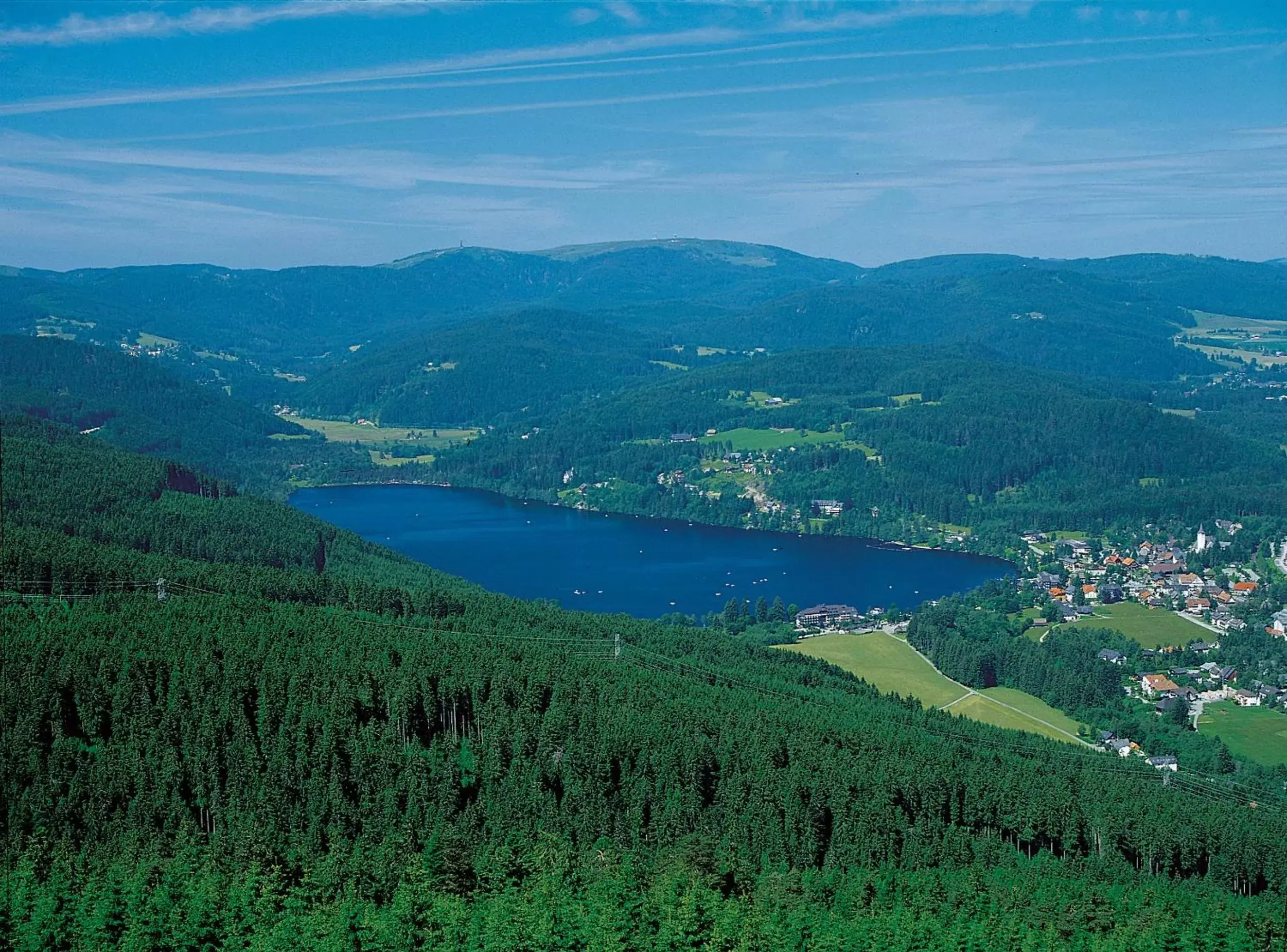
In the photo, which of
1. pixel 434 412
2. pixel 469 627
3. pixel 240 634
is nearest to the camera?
pixel 240 634

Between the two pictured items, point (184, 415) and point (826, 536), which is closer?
point (826, 536)

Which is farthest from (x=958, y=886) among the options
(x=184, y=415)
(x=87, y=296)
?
(x=87, y=296)

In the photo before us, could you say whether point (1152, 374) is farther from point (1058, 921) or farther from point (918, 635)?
point (1058, 921)

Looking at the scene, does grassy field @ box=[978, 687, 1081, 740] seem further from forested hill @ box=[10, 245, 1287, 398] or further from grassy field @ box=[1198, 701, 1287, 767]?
forested hill @ box=[10, 245, 1287, 398]

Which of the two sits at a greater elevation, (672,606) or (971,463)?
(971,463)

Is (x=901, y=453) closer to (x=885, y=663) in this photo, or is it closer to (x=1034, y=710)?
(x=885, y=663)

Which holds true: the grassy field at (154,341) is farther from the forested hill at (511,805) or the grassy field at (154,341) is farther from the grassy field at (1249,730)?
the grassy field at (1249,730)

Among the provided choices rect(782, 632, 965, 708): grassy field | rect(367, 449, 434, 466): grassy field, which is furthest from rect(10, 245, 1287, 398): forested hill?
rect(782, 632, 965, 708): grassy field
